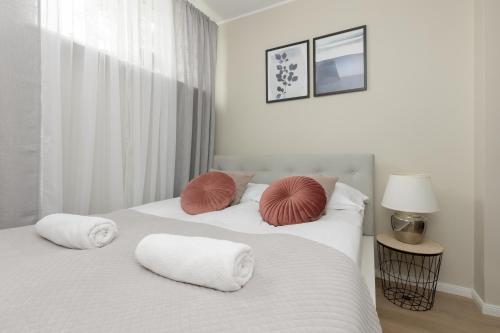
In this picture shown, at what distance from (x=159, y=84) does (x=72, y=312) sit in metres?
1.94

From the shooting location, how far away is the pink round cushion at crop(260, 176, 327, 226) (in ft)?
4.39

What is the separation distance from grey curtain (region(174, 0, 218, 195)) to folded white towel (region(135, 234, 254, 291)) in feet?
5.54

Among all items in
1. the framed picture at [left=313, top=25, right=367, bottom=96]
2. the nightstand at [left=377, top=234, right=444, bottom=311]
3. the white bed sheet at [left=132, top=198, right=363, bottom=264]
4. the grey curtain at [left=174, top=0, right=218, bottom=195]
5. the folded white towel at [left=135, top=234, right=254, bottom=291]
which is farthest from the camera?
the grey curtain at [left=174, top=0, right=218, bottom=195]

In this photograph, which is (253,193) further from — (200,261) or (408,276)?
(408,276)

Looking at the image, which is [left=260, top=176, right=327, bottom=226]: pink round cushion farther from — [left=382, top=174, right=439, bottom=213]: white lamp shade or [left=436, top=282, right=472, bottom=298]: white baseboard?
[left=436, top=282, right=472, bottom=298]: white baseboard

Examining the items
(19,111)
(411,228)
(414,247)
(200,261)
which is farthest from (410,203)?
(19,111)

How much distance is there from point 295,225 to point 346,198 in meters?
0.59

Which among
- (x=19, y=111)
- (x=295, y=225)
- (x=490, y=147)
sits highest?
(x=19, y=111)

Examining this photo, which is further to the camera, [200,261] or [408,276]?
[408,276]

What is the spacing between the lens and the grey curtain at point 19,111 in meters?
1.26

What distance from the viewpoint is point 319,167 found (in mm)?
2094

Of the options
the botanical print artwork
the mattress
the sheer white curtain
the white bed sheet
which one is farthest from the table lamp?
the sheer white curtain

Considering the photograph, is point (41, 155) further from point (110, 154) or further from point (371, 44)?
point (371, 44)

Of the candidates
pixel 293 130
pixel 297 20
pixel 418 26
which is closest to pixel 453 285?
pixel 293 130
